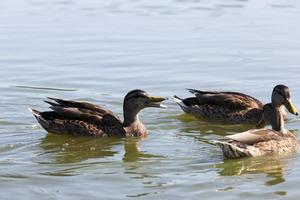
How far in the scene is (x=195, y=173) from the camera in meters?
10.3

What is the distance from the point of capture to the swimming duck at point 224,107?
13719 mm

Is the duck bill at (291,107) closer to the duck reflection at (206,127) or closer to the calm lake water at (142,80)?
the calm lake water at (142,80)

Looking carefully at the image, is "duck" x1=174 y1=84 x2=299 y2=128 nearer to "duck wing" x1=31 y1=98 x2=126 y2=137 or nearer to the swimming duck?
the swimming duck

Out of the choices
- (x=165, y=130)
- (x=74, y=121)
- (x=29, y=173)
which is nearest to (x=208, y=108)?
(x=165, y=130)

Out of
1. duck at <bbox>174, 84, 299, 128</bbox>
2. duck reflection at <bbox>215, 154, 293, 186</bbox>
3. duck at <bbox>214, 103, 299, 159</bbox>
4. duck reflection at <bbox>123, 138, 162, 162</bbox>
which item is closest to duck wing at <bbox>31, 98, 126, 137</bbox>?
duck reflection at <bbox>123, 138, 162, 162</bbox>

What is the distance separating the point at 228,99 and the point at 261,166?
10.5ft

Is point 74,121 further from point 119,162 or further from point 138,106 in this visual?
point 119,162

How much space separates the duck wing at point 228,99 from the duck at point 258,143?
184cm

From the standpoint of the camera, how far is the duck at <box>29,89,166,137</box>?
12.7 m

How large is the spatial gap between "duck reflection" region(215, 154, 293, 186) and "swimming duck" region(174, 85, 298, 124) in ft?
8.35

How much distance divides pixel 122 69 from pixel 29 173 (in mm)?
6563

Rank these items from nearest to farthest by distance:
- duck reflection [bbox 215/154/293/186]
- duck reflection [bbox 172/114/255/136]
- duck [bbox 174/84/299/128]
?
duck reflection [bbox 215/154/293/186] < duck reflection [bbox 172/114/255/136] < duck [bbox 174/84/299/128]

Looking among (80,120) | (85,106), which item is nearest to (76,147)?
(80,120)

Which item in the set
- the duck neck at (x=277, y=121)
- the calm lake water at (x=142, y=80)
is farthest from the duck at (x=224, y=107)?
the duck neck at (x=277, y=121)
